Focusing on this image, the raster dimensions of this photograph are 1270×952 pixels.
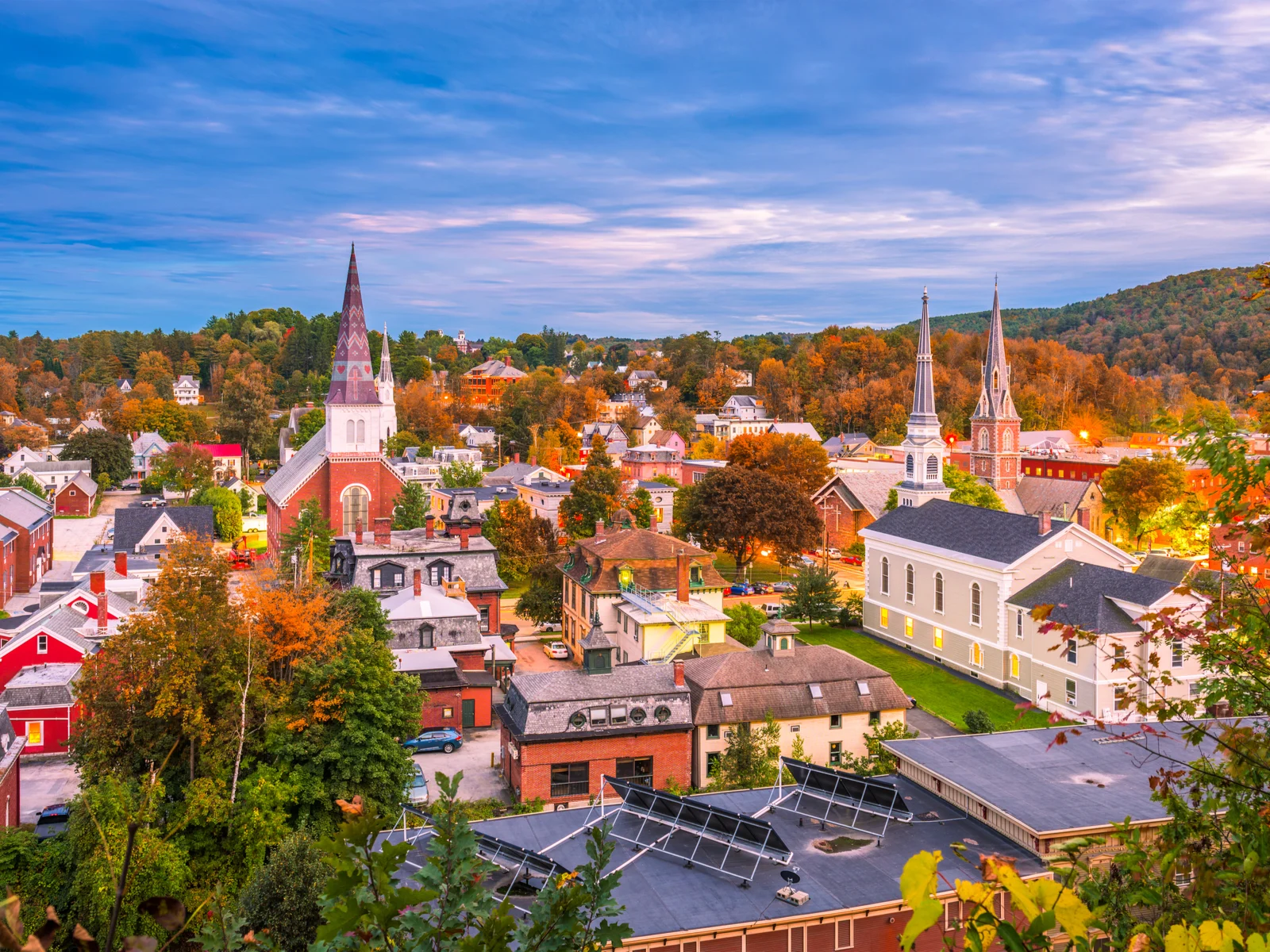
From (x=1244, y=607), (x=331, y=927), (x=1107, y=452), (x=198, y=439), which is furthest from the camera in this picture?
(x=198, y=439)

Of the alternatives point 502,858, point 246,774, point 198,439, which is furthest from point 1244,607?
point 198,439

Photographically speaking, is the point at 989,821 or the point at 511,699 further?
the point at 511,699

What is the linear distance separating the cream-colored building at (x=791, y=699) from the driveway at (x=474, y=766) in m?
5.89

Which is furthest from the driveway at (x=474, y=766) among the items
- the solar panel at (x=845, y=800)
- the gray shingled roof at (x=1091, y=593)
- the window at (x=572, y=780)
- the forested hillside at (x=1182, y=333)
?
the forested hillside at (x=1182, y=333)

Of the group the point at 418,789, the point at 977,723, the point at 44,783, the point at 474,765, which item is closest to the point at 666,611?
the point at 474,765

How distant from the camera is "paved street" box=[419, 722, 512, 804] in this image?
27.9m

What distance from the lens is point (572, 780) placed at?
27.2 meters

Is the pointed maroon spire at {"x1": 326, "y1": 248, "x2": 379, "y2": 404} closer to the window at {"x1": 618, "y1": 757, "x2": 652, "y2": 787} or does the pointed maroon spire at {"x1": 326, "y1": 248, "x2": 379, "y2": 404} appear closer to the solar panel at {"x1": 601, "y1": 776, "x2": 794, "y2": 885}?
the window at {"x1": 618, "y1": 757, "x2": 652, "y2": 787}

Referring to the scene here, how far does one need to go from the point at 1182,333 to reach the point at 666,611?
488 ft

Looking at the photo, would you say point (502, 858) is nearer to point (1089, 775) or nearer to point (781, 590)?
point (1089, 775)

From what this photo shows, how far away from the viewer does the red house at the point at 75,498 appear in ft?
267

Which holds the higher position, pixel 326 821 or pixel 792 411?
pixel 792 411

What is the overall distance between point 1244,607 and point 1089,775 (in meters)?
15.0

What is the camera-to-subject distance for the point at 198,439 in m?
118
